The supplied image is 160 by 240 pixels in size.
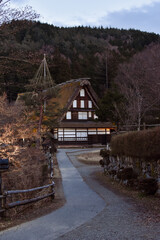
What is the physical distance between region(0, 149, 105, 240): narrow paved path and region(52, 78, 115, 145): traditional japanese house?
31.8 meters

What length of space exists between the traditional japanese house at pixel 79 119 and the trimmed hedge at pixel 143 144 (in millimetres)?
31049

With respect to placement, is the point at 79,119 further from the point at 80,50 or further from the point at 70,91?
the point at 80,50

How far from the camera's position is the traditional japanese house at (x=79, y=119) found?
45062 millimetres

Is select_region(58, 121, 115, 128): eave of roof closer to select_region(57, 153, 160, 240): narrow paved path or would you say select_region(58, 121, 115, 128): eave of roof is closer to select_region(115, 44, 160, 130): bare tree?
select_region(115, 44, 160, 130): bare tree

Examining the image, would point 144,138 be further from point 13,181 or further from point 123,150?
point 13,181

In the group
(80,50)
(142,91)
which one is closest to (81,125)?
(142,91)

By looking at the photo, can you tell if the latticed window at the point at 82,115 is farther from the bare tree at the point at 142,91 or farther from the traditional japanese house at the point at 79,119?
the bare tree at the point at 142,91

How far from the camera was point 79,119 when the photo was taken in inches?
1868

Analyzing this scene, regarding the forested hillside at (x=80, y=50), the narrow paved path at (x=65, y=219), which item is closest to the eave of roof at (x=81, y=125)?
the forested hillside at (x=80, y=50)

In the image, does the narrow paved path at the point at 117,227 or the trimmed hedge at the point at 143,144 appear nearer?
the narrow paved path at the point at 117,227

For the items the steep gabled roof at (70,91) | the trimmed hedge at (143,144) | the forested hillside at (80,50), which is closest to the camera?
the trimmed hedge at (143,144)

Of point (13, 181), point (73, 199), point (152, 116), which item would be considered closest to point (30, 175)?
point (13, 181)

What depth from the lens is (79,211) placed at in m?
9.12

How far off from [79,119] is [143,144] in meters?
36.3
